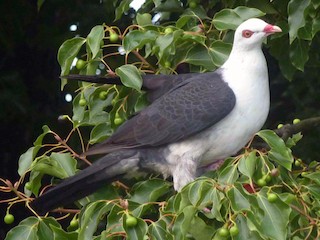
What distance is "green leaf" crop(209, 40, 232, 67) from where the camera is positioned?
12.8 feet

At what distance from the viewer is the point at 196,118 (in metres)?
3.83

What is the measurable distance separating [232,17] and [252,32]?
0.38 feet

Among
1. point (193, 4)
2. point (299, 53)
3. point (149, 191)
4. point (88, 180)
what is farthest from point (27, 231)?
point (299, 53)

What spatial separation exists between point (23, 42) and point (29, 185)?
2.41 m

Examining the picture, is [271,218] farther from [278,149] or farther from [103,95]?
[103,95]

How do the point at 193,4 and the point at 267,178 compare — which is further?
the point at 193,4

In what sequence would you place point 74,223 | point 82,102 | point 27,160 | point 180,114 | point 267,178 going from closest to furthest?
point 267,178 → point 74,223 → point 27,160 → point 180,114 → point 82,102

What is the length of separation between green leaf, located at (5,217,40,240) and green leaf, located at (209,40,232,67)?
0.94 meters

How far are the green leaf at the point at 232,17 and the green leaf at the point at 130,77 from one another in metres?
0.39

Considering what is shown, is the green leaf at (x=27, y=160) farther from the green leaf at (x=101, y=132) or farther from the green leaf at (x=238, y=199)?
the green leaf at (x=238, y=199)

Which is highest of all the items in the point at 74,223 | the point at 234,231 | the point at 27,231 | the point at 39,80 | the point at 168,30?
the point at 168,30

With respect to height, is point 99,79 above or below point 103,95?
above

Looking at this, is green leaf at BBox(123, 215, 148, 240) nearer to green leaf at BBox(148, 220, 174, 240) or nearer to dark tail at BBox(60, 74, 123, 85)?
green leaf at BBox(148, 220, 174, 240)

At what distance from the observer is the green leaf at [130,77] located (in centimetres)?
362
